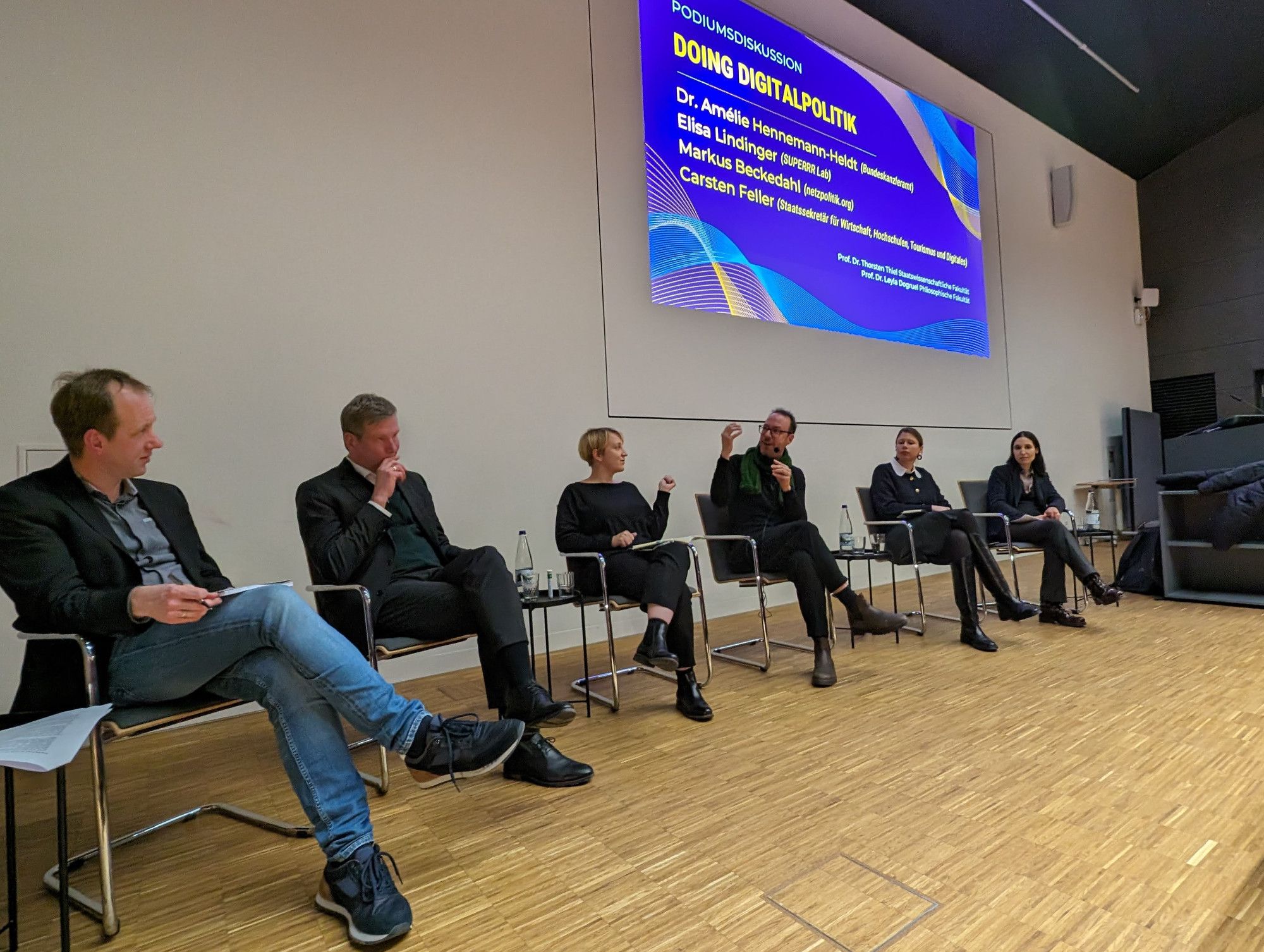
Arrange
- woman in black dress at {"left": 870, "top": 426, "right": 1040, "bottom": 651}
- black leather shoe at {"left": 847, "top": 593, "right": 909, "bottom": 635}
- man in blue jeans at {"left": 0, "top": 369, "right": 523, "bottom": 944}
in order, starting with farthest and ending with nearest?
woman in black dress at {"left": 870, "top": 426, "right": 1040, "bottom": 651} → black leather shoe at {"left": 847, "top": 593, "right": 909, "bottom": 635} → man in blue jeans at {"left": 0, "top": 369, "right": 523, "bottom": 944}

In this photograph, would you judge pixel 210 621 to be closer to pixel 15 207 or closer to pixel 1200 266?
pixel 15 207

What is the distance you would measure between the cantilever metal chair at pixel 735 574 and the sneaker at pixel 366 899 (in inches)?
67.1

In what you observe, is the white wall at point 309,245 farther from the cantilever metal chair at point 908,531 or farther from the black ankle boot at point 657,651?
the black ankle boot at point 657,651

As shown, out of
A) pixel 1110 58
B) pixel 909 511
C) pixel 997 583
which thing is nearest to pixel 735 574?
pixel 909 511

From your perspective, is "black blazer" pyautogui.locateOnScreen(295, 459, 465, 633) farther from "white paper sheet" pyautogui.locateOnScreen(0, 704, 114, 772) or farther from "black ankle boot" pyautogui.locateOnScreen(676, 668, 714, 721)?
"black ankle boot" pyautogui.locateOnScreen(676, 668, 714, 721)

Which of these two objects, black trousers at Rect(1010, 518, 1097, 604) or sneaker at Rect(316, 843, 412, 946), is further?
black trousers at Rect(1010, 518, 1097, 604)

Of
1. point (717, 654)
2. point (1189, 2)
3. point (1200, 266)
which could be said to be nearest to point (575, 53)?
point (717, 654)

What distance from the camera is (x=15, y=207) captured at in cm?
244

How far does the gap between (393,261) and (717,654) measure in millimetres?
2376

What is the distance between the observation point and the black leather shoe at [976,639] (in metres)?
3.15

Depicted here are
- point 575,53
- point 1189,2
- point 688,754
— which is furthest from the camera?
point 1189,2

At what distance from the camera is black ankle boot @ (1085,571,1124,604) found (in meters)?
3.43

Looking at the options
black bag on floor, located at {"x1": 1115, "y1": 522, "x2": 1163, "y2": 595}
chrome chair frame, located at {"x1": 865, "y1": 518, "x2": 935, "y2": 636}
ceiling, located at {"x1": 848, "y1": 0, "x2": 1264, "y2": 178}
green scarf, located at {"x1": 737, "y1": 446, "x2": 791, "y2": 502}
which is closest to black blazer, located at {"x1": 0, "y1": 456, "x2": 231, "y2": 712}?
green scarf, located at {"x1": 737, "y1": 446, "x2": 791, "y2": 502}

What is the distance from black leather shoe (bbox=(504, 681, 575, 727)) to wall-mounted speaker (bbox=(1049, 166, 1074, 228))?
306 inches
